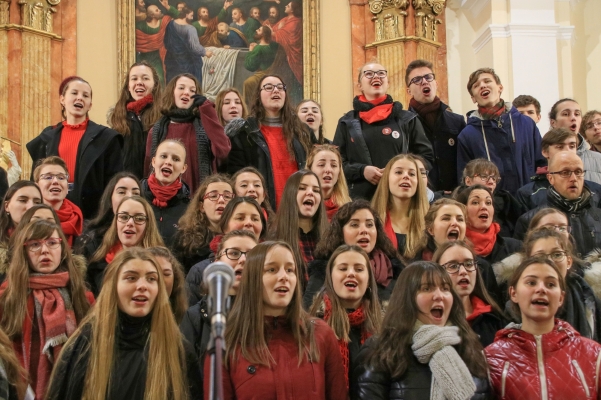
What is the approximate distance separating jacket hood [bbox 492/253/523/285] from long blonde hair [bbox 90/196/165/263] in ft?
6.74

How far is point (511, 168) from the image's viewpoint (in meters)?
7.97

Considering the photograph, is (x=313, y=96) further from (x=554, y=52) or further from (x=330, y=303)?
(x=330, y=303)

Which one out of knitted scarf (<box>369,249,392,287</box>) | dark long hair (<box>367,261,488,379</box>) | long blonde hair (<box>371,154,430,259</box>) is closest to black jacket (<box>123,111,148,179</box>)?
long blonde hair (<box>371,154,430,259</box>)

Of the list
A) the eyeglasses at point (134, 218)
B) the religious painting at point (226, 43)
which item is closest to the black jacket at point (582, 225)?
the eyeglasses at point (134, 218)

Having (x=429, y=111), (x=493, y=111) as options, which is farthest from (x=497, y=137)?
(x=429, y=111)

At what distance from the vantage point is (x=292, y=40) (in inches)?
464

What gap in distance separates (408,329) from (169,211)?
8.82 feet

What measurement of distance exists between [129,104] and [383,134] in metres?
2.04

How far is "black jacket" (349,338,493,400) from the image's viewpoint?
175 inches

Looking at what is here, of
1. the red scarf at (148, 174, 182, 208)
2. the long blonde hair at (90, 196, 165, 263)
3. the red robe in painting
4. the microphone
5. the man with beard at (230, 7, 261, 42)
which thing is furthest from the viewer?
the red robe in painting

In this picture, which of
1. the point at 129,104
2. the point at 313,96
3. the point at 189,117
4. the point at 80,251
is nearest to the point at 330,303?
the point at 80,251

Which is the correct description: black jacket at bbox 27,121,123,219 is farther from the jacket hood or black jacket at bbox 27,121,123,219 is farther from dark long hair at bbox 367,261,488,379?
dark long hair at bbox 367,261,488,379

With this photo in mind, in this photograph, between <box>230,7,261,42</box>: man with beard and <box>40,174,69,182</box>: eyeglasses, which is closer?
<box>40,174,69,182</box>: eyeglasses

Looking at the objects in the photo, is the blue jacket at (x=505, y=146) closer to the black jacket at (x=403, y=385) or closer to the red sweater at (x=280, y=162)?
the red sweater at (x=280, y=162)
